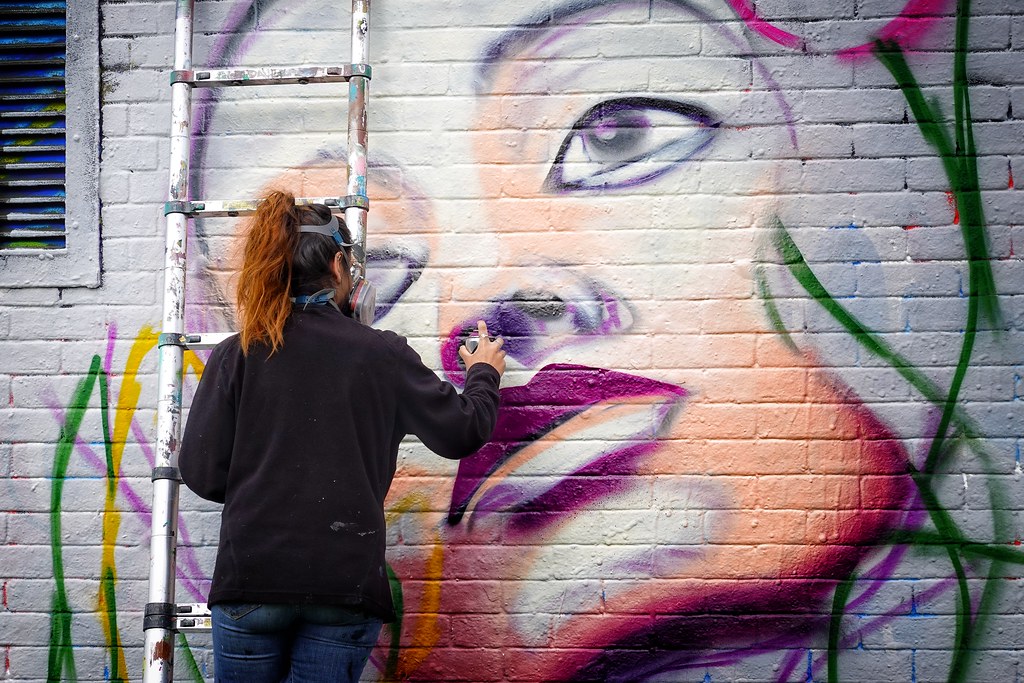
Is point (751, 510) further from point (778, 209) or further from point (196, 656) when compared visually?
point (196, 656)

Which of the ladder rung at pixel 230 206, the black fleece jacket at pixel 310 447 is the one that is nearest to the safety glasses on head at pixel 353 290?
the black fleece jacket at pixel 310 447

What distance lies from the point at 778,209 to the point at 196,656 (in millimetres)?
2234

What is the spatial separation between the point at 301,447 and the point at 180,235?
3.25 ft

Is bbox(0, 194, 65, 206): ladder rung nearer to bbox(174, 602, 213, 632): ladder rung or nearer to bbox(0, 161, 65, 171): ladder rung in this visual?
bbox(0, 161, 65, 171): ladder rung

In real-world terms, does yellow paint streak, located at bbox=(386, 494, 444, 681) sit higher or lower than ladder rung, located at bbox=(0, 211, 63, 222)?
lower

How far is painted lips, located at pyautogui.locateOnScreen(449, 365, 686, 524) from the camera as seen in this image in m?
3.00

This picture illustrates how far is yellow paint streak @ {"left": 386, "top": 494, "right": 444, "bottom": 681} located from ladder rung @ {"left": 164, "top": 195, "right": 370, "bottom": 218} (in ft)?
3.35

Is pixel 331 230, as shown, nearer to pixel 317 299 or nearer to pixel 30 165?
pixel 317 299

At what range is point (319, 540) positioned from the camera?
86.7 inches

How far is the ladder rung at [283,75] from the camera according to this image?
2.90m

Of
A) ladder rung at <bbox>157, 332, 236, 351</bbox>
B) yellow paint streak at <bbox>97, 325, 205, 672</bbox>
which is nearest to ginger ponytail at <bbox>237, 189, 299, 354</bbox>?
ladder rung at <bbox>157, 332, 236, 351</bbox>

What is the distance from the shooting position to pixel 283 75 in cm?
290

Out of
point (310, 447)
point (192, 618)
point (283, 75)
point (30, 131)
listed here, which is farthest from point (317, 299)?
point (30, 131)

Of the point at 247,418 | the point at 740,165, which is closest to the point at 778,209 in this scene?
the point at 740,165
